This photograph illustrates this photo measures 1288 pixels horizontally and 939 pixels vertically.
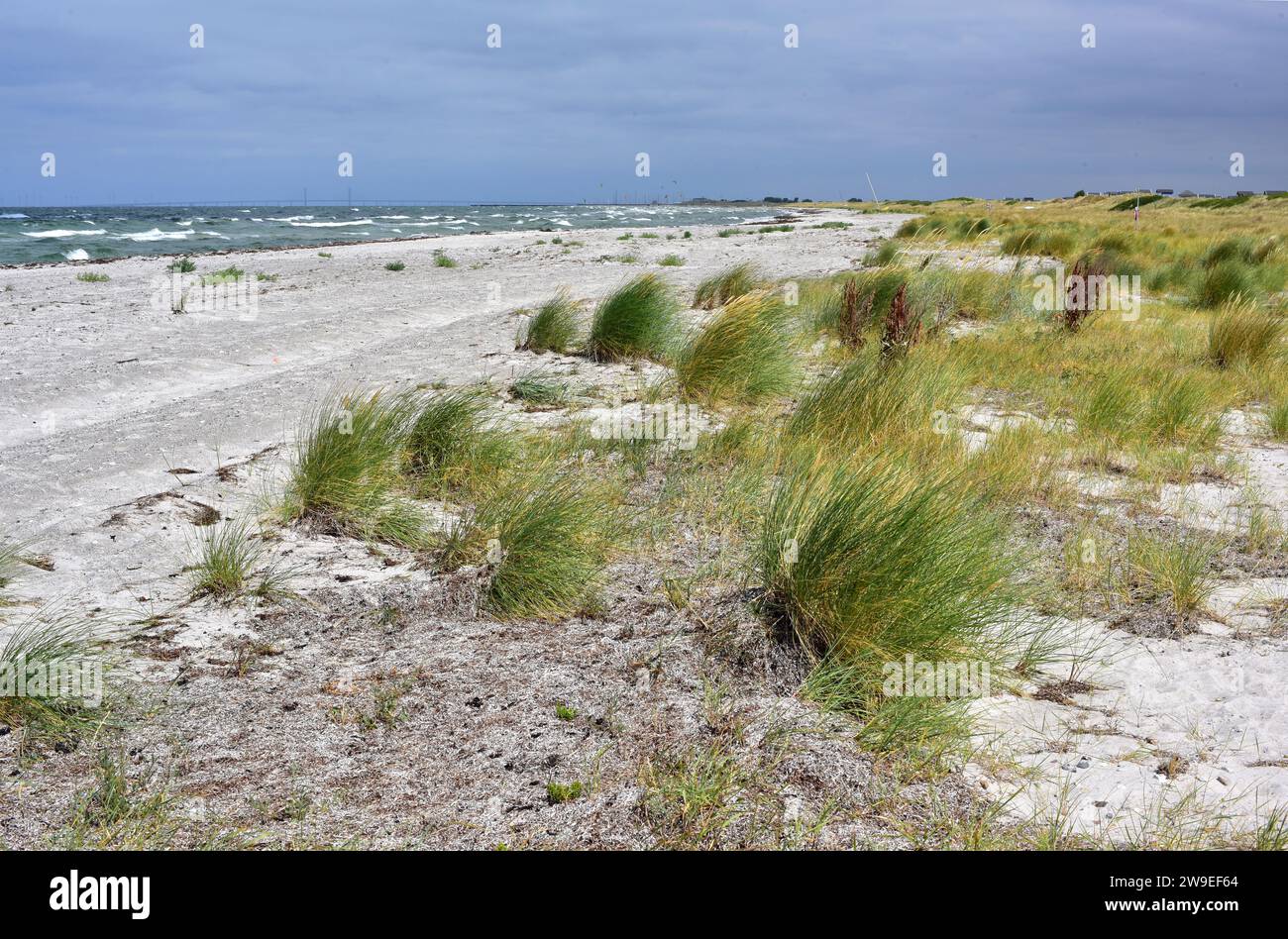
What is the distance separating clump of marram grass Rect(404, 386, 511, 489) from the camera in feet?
14.8

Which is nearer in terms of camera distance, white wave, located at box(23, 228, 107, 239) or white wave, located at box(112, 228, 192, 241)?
white wave, located at box(112, 228, 192, 241)

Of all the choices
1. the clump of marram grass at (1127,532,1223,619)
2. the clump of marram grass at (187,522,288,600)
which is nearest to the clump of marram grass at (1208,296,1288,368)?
the clump of marram grass at (1127,532,1223,619)

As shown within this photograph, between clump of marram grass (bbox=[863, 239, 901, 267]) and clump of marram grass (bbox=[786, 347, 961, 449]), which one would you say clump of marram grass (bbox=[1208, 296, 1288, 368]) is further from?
clump of marram grass (bbox=[863, 239, 901, 267])

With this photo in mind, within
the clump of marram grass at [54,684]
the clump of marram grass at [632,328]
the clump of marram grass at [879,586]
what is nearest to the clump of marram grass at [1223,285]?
the clump of marram grass at [632,328]

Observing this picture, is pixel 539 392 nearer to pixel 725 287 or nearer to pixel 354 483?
pixel 354 483

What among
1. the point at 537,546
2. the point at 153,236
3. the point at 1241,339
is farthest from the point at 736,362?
the point at 153,236

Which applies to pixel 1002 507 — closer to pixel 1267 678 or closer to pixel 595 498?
pixel 1267 678

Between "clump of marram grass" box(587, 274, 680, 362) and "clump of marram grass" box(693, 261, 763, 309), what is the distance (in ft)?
7.01

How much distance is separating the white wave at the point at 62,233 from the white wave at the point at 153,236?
4.10ft

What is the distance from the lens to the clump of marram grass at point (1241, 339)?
7508 mm

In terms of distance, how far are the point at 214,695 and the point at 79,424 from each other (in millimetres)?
4055

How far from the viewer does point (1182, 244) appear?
18484 mm

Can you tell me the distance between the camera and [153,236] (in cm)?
3069

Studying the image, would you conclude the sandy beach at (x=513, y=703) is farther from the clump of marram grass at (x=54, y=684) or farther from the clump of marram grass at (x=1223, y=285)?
the clump of marram grass at (x=1223, y=285)
